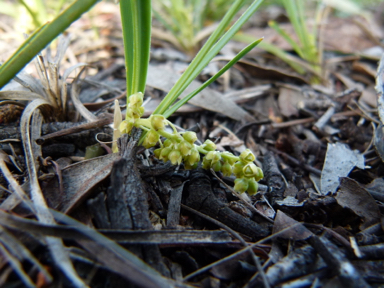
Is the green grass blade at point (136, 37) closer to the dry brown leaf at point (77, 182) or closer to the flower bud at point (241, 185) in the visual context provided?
the dry brown leaf at point (77, 182)

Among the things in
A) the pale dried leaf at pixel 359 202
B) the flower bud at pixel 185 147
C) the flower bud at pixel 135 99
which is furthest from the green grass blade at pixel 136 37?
the pale dried leaf at pixel 359 202

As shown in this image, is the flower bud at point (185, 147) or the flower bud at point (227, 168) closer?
the flower bud at point (185, 147)

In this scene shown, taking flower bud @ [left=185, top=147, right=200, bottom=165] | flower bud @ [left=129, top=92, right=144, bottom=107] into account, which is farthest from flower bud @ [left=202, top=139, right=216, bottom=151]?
flower bud @ [left=129, top=92, right=144, bottom=107]

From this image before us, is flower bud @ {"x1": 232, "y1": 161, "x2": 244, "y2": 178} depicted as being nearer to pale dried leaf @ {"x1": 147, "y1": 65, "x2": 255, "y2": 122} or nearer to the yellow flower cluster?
the yellow flower cluster

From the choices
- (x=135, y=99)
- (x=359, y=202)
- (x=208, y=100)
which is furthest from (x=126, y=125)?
(x=359, y=202)

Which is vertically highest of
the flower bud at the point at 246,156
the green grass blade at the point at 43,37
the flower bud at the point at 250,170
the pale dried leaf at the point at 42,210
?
the green grass blade at the point at 43,37

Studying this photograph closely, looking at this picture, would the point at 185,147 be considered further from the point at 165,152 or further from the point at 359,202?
the point at 359,202
